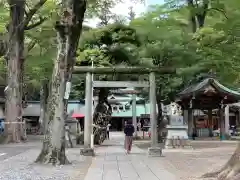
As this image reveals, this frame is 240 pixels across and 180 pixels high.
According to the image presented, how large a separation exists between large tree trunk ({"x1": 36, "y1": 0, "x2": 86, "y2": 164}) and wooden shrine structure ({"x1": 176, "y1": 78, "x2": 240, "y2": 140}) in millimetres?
16136

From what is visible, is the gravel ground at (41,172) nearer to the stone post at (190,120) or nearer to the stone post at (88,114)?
the stone post at (88,114)

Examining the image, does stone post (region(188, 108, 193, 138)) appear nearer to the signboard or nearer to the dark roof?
the dark roof

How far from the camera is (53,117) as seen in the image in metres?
14.3

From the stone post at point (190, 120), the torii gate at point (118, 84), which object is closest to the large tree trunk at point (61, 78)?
the torii gate at point (118, 84)

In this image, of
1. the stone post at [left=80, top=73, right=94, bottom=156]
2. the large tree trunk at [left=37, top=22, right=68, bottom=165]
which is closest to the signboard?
the stone post at [left=80, top=73, right=94, bottom=156]

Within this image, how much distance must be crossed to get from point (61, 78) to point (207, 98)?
62.9 ft

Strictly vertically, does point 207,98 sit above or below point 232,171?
above

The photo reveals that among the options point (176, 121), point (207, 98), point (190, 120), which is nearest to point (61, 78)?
point (176, 121)

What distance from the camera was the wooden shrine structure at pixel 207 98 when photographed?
97.2 ft

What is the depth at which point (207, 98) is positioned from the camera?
31641mm

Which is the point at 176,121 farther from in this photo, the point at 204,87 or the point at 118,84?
the point at 204,87

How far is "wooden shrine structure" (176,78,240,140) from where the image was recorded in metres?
29.6

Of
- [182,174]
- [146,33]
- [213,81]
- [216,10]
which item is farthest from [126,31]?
[182,174]

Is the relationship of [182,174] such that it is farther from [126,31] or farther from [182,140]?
[126,31]
